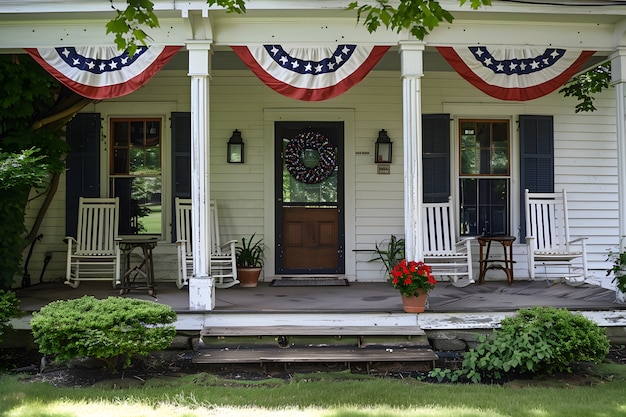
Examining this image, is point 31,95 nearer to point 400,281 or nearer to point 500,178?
point 400,281

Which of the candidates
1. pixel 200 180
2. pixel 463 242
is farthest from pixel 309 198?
pixel 200 180

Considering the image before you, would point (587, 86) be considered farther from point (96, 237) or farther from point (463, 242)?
point (96, 237)

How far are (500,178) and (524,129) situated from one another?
0.67 meters

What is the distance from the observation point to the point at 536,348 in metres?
4.32

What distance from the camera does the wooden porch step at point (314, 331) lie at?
4949 millimetres

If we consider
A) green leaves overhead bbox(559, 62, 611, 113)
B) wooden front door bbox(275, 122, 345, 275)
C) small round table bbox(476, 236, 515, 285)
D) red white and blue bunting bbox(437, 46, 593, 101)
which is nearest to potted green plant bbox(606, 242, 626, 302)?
small round table bbox(476, 236, 515, 285)

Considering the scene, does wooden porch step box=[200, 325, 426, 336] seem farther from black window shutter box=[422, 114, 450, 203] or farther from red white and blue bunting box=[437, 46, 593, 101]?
black window shutter box=[422, 114, 450, 203]

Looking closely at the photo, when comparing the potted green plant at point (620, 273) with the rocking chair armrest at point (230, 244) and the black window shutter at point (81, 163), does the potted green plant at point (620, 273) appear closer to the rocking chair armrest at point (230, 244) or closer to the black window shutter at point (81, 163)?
the rocking chair armrest at point (230, 244)

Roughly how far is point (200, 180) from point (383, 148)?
273cm

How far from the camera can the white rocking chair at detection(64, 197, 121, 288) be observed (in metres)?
6.75

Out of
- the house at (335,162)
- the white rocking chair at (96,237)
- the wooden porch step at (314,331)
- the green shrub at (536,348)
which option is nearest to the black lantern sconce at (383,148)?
the house at (335,162)

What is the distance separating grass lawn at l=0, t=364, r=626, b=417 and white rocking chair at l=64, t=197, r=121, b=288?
2.43m

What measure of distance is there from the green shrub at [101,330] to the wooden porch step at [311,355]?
0.46 m

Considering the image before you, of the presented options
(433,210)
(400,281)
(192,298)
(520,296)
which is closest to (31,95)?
(192,298)
